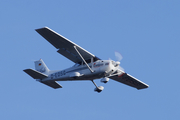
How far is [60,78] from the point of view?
33.7 meters

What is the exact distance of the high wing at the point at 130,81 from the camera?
36334mm

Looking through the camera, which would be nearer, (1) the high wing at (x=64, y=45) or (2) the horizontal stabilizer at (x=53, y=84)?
(1) the high wing at (x=64, y=45)

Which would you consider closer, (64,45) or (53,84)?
(64,45)

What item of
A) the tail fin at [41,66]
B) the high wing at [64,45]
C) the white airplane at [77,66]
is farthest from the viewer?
the tail fin at [41,66]

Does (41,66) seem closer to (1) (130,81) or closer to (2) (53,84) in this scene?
(2) (53,84)

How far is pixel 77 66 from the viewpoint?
32.8 m

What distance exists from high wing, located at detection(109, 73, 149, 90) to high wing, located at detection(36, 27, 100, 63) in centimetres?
504

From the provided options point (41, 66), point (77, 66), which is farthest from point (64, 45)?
point (41, 66)

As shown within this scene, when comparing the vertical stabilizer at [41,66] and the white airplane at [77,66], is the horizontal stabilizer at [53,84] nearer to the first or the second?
the white airplane at [77,66]

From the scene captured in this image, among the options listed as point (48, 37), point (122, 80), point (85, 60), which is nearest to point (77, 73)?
point (85, 60)

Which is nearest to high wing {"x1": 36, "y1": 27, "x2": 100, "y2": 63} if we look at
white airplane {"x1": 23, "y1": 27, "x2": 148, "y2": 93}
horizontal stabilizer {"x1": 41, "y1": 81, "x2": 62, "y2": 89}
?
white airplane {"x1": 23, "y1": 27, "x2": 148, "y2": 93}

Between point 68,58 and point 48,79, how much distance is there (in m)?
3.02

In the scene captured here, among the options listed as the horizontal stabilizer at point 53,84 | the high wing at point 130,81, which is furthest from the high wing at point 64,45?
the high wing at point 130,81

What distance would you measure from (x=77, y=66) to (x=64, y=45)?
2279 mm
